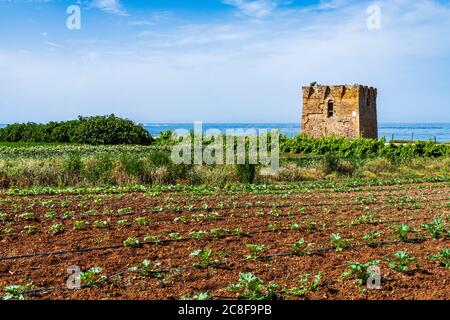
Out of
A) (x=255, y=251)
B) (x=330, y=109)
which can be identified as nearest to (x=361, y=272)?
(x=255, y=251)

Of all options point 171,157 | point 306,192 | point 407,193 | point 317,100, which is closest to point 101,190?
point 171,157

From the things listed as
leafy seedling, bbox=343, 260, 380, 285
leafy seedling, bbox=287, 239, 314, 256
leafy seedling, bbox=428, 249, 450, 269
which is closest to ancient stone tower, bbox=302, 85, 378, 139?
leafy seedling, bbox=287, 239, 314, 256

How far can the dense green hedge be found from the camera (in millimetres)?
33844

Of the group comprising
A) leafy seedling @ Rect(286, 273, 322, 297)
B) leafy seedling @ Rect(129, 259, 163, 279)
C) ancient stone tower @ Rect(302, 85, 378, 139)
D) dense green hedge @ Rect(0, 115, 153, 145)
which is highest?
ancient stone tower @ Rect(302, 85, 378, 139)

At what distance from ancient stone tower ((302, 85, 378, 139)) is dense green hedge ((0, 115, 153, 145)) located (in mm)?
14865

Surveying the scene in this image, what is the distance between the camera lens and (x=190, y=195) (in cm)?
1301

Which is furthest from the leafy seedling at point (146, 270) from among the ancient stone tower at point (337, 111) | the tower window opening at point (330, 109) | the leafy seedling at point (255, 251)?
the tower window opening at point (330, 109)

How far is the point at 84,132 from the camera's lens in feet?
111

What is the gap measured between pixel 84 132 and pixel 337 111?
2048 cm

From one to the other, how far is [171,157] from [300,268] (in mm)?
11472

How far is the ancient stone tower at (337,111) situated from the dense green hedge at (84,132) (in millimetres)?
14865

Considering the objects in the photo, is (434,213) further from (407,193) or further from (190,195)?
(190,195)

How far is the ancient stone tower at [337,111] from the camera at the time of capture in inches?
1718

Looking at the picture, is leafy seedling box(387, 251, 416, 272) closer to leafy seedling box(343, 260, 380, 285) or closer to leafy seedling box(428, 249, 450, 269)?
leafy seedling box(428, 249, 450, 269)
